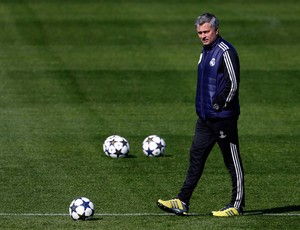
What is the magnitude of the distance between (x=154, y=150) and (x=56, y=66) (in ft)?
37.0

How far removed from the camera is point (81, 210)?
15.5m

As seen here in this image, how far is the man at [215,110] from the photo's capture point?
15500mm

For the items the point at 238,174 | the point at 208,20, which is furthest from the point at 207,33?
the point at 238,174

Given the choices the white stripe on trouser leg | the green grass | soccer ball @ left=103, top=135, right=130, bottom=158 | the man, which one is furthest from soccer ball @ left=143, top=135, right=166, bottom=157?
the white stripe on trouser leg

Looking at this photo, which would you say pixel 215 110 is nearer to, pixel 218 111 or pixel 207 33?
pixel 218 111

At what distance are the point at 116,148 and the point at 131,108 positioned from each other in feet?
19.3

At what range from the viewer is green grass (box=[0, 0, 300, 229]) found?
56.3 feet

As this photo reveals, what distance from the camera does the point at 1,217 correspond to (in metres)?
15.9

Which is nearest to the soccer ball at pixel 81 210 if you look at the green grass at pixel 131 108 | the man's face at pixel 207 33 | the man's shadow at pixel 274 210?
the green grass at pixel 131 108

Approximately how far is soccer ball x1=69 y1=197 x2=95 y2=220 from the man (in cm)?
111

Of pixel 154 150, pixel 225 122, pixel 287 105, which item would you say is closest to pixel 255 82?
pixel 287 105

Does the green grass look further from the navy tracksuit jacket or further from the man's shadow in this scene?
the navy tracksuit jacket

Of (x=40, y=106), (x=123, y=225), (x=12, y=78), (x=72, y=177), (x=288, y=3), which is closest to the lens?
(x=123, y=225)

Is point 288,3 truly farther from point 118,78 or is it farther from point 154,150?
point 154,150
